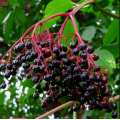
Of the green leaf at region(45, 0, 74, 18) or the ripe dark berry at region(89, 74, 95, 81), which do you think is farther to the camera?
the green leaf at region(45, 0, 74, 18)

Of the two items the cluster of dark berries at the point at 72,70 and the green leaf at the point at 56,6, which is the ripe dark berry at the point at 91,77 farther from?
the green leaf at the point at 56,6

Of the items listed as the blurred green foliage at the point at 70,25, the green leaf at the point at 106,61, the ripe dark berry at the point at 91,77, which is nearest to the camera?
the ripe dark berry at the point at 91,77

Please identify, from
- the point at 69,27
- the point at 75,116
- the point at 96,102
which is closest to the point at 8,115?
the point at 75,116

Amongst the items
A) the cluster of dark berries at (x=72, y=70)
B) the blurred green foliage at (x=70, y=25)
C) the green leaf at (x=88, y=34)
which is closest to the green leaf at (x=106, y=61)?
the blurred green foliage at (x=70, y=25)

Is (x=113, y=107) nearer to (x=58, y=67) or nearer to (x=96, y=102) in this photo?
(x=96, y=102)

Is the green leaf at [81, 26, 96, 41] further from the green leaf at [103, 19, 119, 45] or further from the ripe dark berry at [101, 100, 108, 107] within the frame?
the ripe dark berry at [101, 100, 108, 107]

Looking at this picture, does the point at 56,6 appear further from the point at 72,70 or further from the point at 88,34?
the point at 88,34

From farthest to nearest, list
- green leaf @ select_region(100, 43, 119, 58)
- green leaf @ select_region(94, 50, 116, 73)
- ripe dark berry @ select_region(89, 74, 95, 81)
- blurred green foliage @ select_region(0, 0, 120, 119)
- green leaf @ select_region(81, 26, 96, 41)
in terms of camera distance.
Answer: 1. green leaf @ select_region(81, 26, 96, 41)
2. green leaf @ select_region(100, 43, 119, 58)
3. blurred green foliage @ select_region(0, 0, 120, 119)
4. green leaf @ select_region(94, 50, 116, 73)
5. ripe dark berry @ select_region(89, 74, 95, 81)

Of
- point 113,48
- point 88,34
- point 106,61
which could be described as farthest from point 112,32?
point 106,61

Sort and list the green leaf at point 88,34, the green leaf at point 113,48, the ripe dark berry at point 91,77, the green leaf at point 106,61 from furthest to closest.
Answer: the green leaf at point 88,34 → the green leaf at point 113,48 → the green leaf at point 106,61 → the ripe dark berry at point 91,77

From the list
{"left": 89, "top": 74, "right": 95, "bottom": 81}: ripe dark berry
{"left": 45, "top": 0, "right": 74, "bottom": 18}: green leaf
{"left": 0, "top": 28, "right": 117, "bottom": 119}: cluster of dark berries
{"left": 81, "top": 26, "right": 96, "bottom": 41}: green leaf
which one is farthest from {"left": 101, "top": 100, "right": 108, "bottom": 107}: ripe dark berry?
{"left": 81, "top": 26, "right": 96, "bottom": 41}: green leaf

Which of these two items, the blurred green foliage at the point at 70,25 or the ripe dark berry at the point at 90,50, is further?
the blurred green foliage at the point at 70,25
